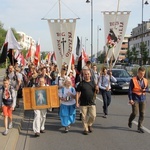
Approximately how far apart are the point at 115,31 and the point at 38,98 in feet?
12.5

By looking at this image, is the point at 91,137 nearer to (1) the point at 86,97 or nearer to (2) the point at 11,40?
(1) the point at 86,97

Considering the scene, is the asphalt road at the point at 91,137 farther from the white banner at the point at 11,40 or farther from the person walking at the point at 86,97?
the white banner at the point at 11,40

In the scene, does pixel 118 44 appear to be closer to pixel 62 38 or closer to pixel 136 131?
pixel 62 38

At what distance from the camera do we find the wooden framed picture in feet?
24.9

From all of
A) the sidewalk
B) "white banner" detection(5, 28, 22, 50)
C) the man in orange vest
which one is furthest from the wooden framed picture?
"white banner" detection(5, 28, 22, 50)

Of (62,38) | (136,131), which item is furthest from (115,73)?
(136,131)

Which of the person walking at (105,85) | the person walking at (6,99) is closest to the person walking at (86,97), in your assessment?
the person walking at (6,99)

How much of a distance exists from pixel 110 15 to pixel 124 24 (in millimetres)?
549

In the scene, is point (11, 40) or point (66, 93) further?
point (11, 40)

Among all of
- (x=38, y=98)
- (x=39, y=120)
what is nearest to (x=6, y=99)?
(x=38, y=98)

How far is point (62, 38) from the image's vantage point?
10641 millimetres

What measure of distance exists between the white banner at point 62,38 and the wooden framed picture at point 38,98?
2.93m

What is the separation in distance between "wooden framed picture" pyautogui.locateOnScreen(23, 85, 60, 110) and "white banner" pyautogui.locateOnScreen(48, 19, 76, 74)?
293cm

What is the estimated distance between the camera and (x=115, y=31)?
9.98m
